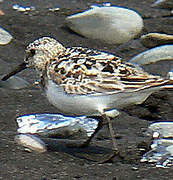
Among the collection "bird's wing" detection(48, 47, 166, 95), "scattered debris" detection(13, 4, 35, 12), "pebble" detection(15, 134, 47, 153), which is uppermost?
"bird's wing" detection(48, 47, 166, 95)

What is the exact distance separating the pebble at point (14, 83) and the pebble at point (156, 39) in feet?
6.89

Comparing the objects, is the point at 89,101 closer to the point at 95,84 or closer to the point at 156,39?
the point at 95,84

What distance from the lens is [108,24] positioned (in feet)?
25.3

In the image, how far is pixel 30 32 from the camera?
26.5 feet

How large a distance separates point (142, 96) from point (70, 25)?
368cm

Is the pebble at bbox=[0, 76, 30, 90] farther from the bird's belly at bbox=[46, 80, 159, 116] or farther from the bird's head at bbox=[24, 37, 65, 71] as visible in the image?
the bird's belly at bbox=[46, 80, 159, 116]

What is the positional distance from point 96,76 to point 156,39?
341cm

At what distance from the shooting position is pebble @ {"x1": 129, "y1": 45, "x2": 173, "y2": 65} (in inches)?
279

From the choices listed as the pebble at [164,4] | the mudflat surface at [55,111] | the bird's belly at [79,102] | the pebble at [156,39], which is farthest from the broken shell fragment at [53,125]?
the pebble at [164,4]

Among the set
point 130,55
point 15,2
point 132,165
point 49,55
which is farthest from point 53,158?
point 15,2

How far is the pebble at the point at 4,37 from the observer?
7547 millimetres

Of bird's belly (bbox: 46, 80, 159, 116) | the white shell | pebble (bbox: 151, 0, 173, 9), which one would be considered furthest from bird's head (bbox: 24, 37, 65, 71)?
pebble (bbox: 151, 0, 173, 9)

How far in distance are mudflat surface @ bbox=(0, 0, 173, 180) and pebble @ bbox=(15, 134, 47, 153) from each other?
5cm

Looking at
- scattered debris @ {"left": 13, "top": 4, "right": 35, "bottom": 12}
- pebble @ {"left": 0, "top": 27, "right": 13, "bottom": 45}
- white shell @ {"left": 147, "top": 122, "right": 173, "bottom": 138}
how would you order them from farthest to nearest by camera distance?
scattered debris @ {"left": 13, "top": 4, "right": 35, "bottom": 12}
pebble @ {"left": 0, "top": 27, "right": 13, "bottom": 45}
white shell @ {"left": 147, "top": 122, "right": 173, "bottom": 138}
